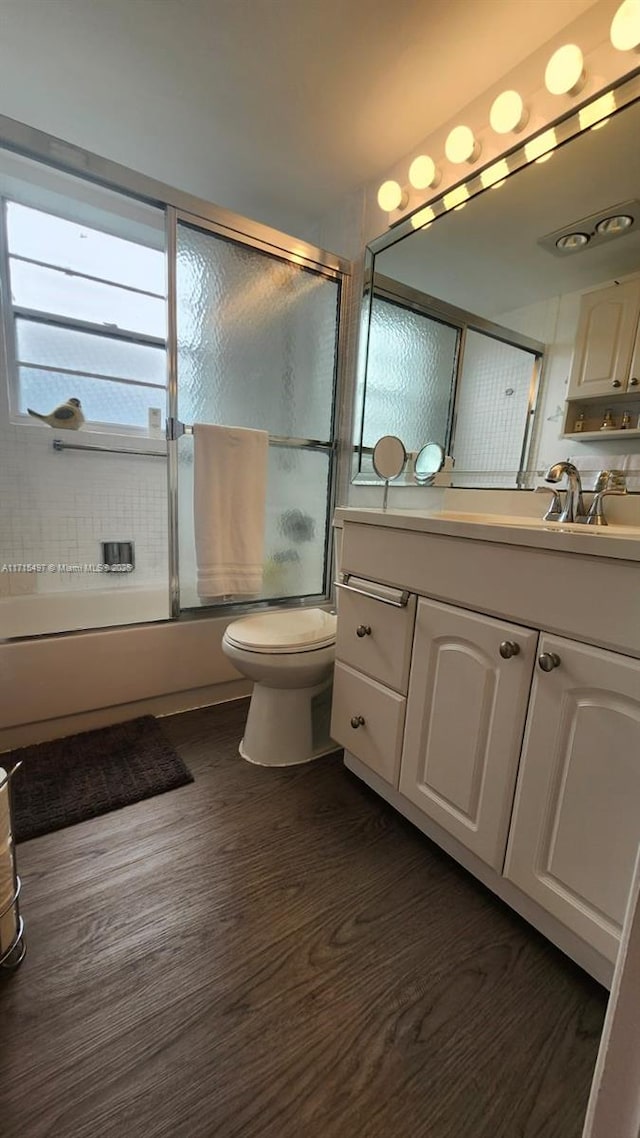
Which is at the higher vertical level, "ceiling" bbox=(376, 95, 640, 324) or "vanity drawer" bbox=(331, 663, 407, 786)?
"ceiling" bbox=(376, 95, 640, 324)

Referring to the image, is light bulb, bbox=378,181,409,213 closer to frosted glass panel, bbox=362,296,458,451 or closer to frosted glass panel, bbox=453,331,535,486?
frosted glass panel, bbox=362,296,458,451

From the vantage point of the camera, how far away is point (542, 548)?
0.79m

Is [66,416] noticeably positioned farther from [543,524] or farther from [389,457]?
[543,524]

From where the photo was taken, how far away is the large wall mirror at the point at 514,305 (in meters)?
1.12

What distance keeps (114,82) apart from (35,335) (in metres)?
1.03

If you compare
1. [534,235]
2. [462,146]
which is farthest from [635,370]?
[462,146]

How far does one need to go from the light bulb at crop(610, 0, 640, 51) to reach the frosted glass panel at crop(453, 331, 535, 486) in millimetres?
621

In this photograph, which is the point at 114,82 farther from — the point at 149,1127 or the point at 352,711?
the point at 149,1127

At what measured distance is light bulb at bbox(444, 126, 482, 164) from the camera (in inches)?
52.8

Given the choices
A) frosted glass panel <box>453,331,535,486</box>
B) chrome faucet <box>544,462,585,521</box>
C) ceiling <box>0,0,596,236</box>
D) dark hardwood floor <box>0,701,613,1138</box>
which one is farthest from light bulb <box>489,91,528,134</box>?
dark hardwood floor <box>0,701,613,1138</box>

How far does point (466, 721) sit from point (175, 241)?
176cm

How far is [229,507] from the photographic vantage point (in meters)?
1.73

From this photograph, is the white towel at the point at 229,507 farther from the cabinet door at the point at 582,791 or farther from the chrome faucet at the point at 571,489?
the cabinet door at the point at 582,791

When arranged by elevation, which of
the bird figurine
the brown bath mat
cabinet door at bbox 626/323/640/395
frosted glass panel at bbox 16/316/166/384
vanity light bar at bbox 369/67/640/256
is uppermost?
vanity light bar at bbox 369/67/640/256
